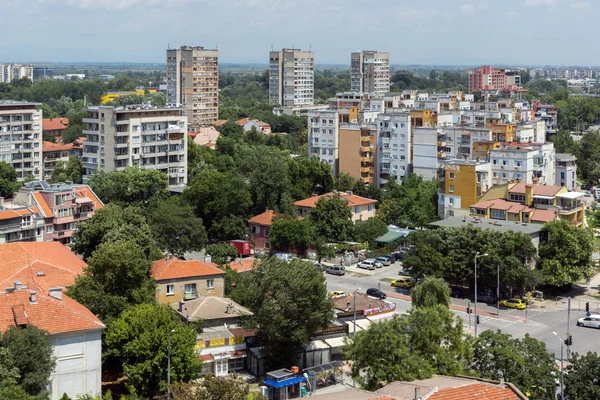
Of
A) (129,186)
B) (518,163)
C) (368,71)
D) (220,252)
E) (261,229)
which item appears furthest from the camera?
(368,71)

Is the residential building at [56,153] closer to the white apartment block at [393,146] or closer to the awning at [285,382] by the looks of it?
the white apartment block at [393,146]

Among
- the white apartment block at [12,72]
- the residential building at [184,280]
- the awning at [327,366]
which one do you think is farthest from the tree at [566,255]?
the white apartment block at [12,72]

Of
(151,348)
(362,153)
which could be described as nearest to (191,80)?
(362,153)

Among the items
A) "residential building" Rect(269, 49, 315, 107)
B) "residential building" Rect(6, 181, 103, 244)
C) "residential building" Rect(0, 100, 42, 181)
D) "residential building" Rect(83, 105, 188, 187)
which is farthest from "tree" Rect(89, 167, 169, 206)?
"residential building" Rect(269, 49, 315, 107)

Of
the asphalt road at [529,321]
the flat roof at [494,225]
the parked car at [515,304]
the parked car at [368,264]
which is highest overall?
the flat roof at [494,225]

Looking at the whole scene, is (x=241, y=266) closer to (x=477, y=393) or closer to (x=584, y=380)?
(x=584, y=380)
